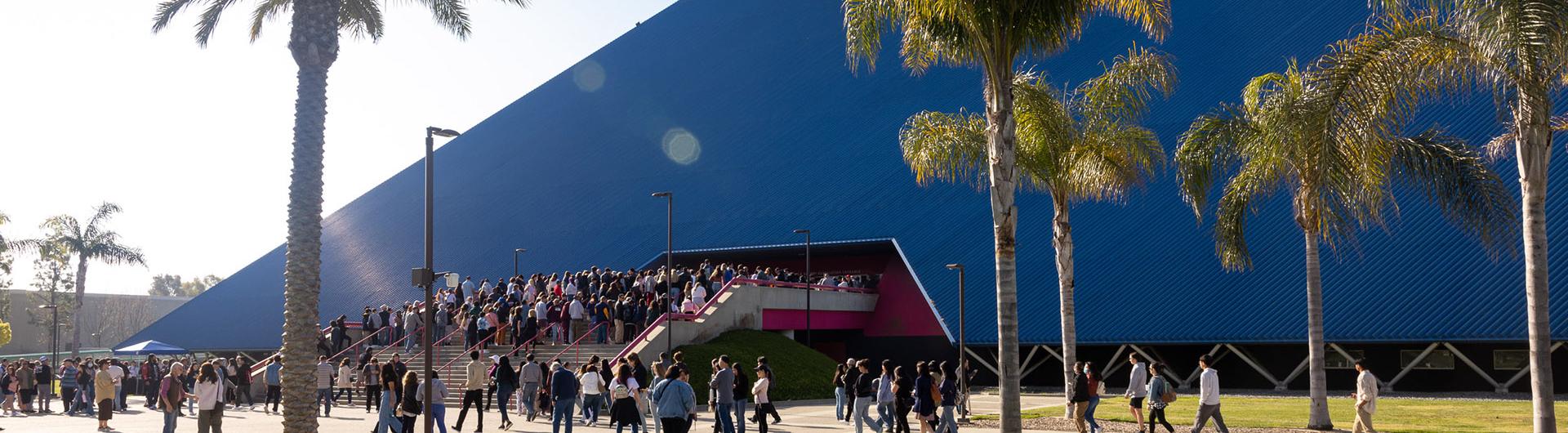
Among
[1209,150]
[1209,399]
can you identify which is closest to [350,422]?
[1209,399]

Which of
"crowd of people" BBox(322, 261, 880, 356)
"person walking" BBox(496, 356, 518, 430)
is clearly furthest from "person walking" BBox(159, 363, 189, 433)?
"crowd of people" BBox(322, 261, 880, 356)

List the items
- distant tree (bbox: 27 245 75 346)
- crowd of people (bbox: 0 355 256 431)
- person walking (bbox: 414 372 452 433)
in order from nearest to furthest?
1. person walking (bbox: 414 372 452 433)
2. crowd of people (bbox: 0 355 256 431)
3. distant tree (bbox: 27 245 75 346)

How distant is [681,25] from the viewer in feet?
184

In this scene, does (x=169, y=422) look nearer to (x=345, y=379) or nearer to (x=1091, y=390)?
(x=345, y=379)

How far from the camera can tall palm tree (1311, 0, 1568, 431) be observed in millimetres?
13148

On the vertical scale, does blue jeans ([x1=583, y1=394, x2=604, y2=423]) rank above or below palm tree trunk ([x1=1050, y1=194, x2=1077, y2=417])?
below

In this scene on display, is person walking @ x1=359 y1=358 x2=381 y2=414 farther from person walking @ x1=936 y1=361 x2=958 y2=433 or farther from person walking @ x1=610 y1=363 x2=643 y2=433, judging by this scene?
person walking @ x1=936 y1=361 x2=958 y2=433

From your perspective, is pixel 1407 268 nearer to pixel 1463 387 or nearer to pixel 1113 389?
pixel 1463 387

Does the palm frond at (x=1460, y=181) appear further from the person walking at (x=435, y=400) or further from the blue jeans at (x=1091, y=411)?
the person walking at (x=435, y=400)

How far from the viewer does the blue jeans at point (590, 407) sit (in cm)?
2091

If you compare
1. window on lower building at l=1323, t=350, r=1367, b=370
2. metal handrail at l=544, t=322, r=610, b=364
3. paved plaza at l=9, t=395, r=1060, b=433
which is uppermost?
metal handrail at l=544, t=322, r=610, b=364

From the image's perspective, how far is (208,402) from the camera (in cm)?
1755

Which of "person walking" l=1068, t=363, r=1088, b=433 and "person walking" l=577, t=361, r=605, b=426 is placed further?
"person walking" l=577, t=361, r=605, b=426

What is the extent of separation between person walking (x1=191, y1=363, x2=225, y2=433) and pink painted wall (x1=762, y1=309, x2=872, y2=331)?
61.0 feet
